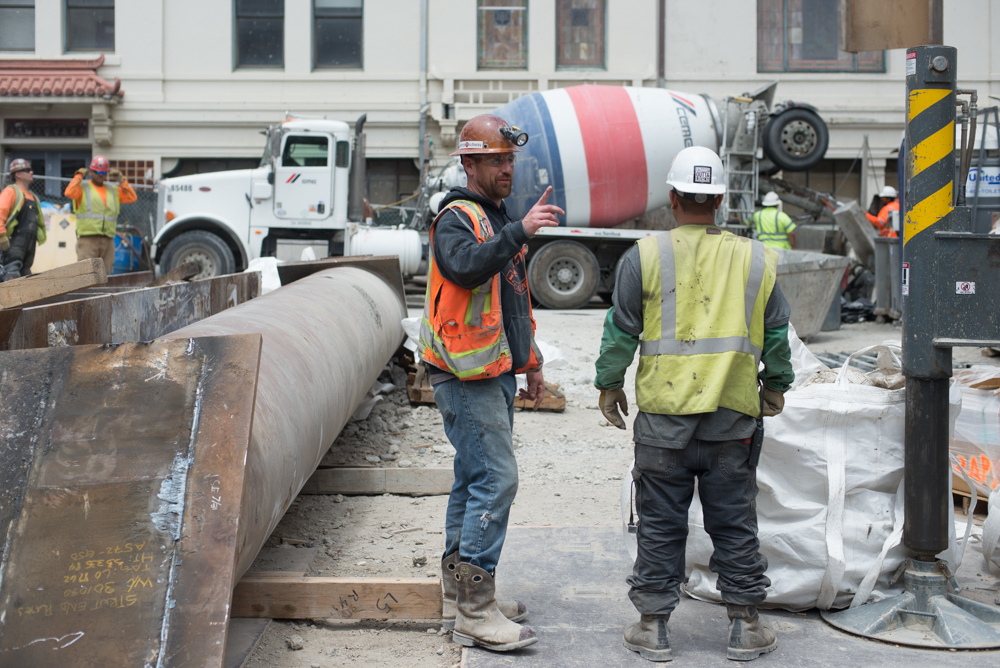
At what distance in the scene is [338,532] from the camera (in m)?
4.23

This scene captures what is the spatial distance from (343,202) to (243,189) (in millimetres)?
1472

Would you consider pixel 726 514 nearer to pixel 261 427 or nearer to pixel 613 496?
pixel 261 427

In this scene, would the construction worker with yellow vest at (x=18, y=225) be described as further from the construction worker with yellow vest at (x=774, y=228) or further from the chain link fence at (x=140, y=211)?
the construction worker with yellow vest at (x=774, y=228)

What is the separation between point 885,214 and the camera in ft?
46.3

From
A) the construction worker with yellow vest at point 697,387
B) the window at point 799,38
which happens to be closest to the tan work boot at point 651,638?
the construction worker with yellow vest at point 697,387

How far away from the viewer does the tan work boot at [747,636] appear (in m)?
2.86

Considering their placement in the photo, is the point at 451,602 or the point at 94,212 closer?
the point at 451,602

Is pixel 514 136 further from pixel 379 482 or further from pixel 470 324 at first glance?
pixel 379 482

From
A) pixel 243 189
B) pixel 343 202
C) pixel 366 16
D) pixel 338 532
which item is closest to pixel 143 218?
pixel 243 189

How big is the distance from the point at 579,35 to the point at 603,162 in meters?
7.47

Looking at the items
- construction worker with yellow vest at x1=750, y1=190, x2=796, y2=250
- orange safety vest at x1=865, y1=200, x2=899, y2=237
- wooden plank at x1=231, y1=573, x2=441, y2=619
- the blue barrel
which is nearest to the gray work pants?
wooden plank at x1=231, y1=573, x2=441, y2=619

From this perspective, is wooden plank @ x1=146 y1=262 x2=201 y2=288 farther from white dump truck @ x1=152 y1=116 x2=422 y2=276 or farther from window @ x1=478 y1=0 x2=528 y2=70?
window @ x1=478 y1=0 x2=528 y2=70

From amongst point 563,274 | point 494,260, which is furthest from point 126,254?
point 494,260

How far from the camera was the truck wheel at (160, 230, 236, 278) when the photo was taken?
13031mm
